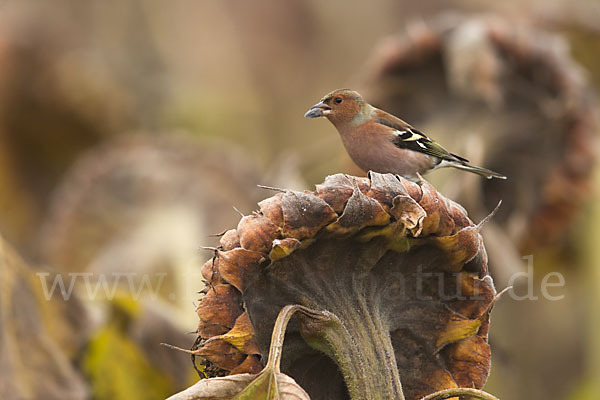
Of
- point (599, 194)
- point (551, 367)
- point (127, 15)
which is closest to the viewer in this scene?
point (599, 194)

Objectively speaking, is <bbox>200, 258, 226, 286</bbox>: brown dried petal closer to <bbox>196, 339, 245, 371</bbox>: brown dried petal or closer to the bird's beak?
<bbox>196, 339, 245, 371</bbox>: brown dried petal

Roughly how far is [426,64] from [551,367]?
1625 mm

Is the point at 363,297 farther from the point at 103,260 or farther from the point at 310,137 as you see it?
the point at 310,137

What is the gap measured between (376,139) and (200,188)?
191 cm

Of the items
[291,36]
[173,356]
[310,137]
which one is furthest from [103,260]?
[291,36]

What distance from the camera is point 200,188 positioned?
3.47 metres

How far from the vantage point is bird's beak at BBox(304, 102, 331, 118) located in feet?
5.21

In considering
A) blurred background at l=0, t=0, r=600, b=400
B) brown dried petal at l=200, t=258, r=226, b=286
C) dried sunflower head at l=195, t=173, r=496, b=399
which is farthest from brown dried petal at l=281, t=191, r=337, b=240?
blurred background at l=0, t=0, r=600, b=400

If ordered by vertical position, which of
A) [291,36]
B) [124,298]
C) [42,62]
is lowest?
[124,298]

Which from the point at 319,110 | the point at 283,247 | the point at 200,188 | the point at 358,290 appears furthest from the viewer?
the point at 200,188

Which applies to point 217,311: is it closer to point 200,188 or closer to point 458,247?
point 458,247

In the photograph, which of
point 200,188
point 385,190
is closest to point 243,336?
point 385,190

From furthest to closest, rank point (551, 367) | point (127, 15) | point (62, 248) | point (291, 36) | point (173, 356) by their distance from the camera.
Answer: point (291, 36), point (127, 15), point (551, 367), point (62, 248), point (173, 356)

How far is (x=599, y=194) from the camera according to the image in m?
3.16
